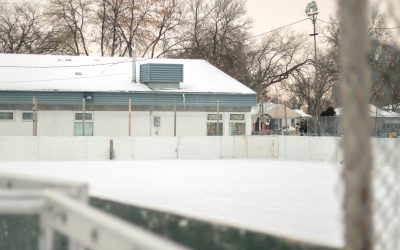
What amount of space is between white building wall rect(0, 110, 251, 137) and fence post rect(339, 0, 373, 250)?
3007 cm

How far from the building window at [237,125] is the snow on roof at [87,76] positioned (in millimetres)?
1371

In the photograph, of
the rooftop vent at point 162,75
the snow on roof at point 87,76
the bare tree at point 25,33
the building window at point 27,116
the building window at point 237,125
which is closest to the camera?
the building window at point 27,116

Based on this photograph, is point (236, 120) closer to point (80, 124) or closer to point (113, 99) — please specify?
point (113, 99)

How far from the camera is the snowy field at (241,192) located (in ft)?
26.7

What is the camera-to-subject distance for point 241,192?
1332cm

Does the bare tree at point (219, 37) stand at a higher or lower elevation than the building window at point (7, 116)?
higher

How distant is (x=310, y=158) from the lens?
86.5 ft

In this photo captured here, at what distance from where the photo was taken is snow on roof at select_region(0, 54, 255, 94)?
32.2 metres

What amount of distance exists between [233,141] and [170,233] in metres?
26.4

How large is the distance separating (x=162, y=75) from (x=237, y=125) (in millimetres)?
4896

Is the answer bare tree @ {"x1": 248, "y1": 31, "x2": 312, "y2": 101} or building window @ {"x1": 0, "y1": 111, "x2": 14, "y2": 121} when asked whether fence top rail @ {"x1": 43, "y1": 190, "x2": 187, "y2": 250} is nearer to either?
building window @ {"x1": 0, "y1": 111, "x2": 14, "y2": 121}

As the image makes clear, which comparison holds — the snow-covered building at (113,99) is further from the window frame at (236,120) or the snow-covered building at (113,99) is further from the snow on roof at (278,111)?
the snow on roof at (278,111)

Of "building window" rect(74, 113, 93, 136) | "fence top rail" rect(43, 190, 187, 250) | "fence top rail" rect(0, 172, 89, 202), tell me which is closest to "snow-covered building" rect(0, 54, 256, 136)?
Result: "building window" rect(74, 113, 93, 136)

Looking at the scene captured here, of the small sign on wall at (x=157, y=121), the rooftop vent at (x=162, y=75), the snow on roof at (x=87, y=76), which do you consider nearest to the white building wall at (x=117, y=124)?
the small sign on wall at (x=157, y=121)
